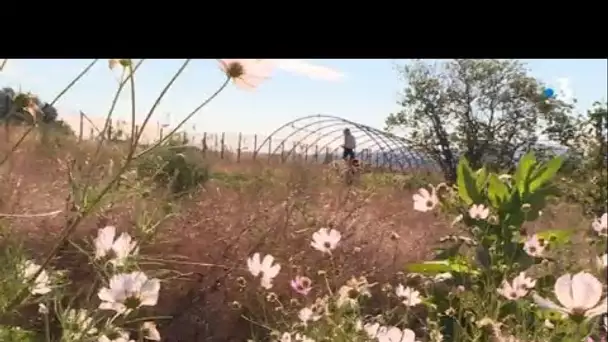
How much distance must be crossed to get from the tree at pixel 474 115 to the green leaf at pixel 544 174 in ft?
2.57

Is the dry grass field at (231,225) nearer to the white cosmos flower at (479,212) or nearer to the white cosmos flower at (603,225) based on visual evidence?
the white cosmos flower at (479,212)

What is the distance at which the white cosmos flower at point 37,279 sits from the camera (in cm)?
78

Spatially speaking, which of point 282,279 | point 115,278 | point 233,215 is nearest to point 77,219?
point 115,278

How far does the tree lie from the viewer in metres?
Answer: 2.32

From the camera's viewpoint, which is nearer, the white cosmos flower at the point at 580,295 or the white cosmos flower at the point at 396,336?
the white cosmos flower at the point at 580,295

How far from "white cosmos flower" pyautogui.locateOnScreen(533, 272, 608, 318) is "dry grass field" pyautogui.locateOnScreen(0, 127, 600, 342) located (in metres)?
1.05

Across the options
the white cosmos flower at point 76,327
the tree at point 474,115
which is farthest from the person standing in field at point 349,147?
the white cosmos flower at point 76,327

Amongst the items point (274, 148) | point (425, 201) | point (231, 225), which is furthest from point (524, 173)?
point (274, 148)

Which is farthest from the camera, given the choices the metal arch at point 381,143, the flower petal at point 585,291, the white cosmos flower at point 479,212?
the metal arch at point 381,143

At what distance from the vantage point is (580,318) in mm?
641

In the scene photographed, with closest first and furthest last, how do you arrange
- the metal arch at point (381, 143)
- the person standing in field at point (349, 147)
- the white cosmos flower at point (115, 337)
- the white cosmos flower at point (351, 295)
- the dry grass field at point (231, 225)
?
the white cosmos flower at point (115, 337) → the white cosmos flower at point (351, 295) → the dry grass field at point (231, 225) → the metal arch at point (381, 143) → the person standing in field at point (349, 147)

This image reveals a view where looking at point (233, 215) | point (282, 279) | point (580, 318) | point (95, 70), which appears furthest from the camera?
point (233, 215)
